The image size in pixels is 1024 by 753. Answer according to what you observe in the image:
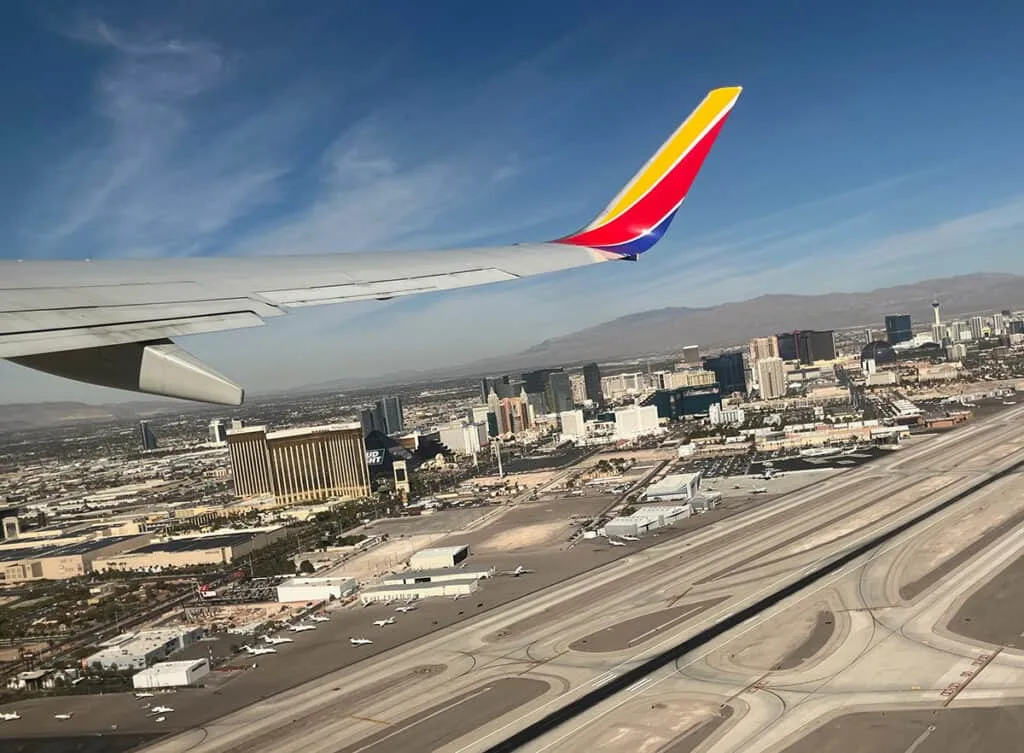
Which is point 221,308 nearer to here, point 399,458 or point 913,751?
point 913,751

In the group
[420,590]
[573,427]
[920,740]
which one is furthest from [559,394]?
[920,740]

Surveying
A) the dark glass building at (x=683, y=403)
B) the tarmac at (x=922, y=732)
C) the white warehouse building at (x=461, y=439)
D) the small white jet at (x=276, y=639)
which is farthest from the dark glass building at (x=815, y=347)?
the tarmac at (x=922, y=732)

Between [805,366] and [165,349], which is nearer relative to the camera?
[165,349]

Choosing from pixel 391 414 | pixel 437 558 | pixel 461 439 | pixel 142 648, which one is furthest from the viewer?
pixel 391 414

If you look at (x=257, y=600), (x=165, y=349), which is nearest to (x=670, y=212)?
(x=165, y=349)

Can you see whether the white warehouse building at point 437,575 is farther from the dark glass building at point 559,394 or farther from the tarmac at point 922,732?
the dark glass building at point 559,394

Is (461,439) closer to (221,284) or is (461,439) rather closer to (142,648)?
(142,648)
